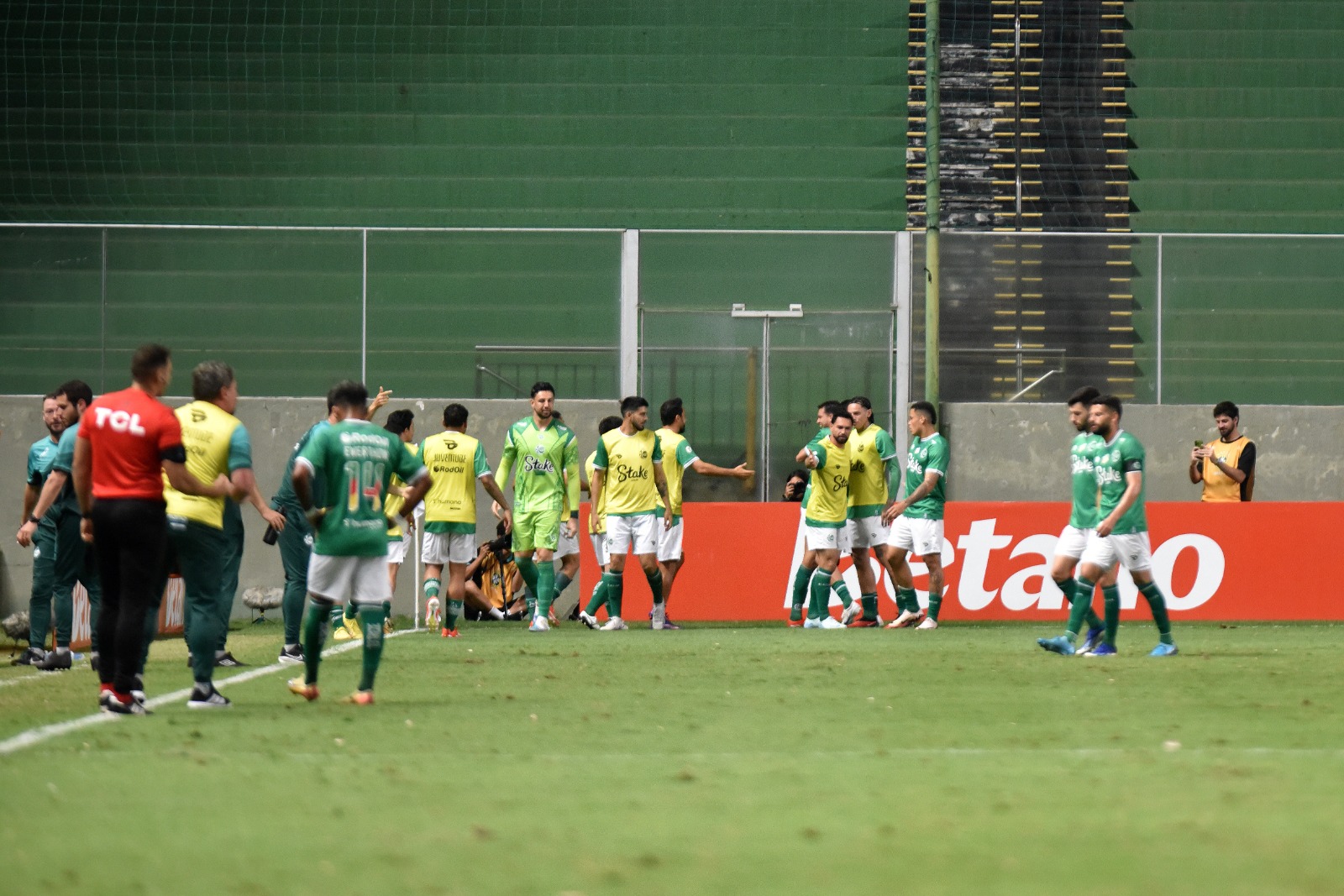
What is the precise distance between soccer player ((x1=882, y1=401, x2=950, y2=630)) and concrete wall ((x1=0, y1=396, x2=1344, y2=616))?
3.46 metres

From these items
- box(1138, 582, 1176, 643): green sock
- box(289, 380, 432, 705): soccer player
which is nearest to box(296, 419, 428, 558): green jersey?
box(289, 380, 432, 705): soccer player

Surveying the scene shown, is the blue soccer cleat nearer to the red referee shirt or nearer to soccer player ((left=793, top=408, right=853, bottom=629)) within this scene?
soccer player ((left=793, top=408, right=853, bottom=629))

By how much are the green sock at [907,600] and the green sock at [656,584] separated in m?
2.28

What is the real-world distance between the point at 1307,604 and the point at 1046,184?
9.35 meters

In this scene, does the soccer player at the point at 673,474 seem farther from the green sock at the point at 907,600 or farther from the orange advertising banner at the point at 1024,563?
→ the green sock at the point at 907,600

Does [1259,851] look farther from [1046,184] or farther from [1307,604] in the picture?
[1046,184]

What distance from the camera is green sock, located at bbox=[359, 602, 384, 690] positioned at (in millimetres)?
9070

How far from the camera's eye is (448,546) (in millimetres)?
15539

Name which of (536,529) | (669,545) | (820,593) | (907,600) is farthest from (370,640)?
(907,600)

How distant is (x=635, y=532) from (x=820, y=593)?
1819 millimetres

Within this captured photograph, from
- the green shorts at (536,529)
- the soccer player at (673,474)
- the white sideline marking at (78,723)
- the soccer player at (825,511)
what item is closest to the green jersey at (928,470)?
the soccer player at (825,511)

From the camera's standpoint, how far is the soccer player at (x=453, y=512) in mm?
15492

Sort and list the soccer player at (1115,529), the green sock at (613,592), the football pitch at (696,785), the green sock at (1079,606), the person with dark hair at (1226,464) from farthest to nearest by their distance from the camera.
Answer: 1. the person with dark hair at (1226,464)
2. the green sock at (613,592)
3. the green sock at (1079,606)
4. the soccer player at (1115,529)
5. the football pitch at (696,785)

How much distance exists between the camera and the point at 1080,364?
20438 mm
